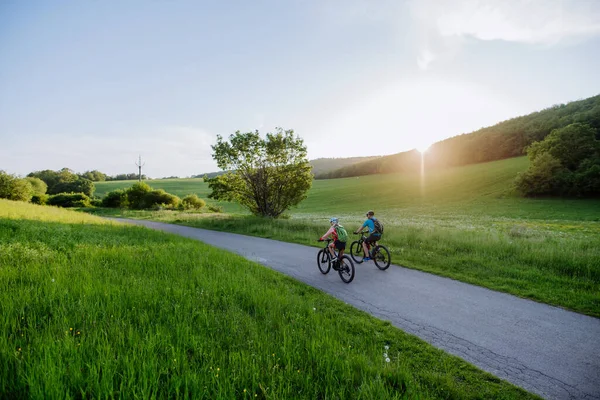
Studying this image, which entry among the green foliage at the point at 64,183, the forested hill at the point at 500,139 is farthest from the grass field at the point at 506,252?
the green foliage at the point at 64,183

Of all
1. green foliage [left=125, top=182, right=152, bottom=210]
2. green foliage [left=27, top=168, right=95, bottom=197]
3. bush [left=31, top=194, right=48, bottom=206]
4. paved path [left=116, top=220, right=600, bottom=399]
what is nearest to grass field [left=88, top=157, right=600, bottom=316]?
paved path [left=116, top=220, right=600, bottom=399]

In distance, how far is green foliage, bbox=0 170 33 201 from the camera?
1646 inches

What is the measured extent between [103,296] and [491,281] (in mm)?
9445

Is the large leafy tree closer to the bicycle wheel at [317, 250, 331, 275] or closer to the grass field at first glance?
the grass field

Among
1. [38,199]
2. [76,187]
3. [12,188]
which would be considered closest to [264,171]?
[12,188]

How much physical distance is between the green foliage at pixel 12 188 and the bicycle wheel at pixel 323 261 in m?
54.2

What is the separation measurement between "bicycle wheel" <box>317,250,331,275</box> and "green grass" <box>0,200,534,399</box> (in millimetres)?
2664

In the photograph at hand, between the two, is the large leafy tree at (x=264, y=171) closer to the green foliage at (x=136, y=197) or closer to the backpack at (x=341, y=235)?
the backpack at (x=341, y=235)

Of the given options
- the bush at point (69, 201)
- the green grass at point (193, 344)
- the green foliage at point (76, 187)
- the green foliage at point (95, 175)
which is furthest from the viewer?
the green foliage at point (95, 175)

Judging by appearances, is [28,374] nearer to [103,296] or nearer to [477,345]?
[103,296]

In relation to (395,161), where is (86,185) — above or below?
below

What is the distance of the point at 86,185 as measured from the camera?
7050cm

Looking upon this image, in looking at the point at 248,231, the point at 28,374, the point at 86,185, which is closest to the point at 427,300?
the point at 28,374

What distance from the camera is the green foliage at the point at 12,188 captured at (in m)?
41.8
